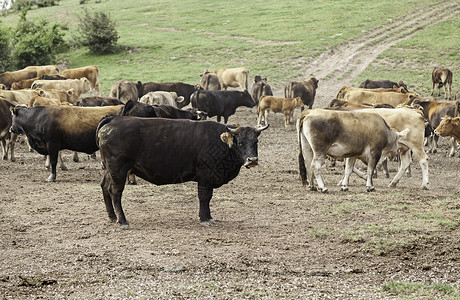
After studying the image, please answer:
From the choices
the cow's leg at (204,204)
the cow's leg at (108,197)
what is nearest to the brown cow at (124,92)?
the cow's leg at (108,197)

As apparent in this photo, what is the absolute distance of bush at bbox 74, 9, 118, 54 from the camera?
45.8 meters

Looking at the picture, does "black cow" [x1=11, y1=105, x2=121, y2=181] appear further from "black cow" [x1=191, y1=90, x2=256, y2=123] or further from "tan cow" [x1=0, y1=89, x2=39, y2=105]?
"black cow" [x1=191, y1=90, x2=256, y2=123]

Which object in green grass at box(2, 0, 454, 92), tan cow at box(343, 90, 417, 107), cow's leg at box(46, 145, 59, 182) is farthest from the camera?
green grass at box(2, 0, 454, 92)

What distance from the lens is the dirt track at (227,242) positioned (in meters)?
7.35

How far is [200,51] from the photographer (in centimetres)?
4447

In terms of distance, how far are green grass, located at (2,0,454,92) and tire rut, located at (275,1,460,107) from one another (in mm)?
836

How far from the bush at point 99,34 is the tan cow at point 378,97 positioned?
86.5ft

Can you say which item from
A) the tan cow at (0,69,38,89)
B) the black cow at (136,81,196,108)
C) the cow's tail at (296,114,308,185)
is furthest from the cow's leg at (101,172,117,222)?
the tan cow at (0,69,38,89)

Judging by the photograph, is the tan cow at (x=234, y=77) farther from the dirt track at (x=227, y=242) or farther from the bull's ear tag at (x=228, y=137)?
the bull's ear tag at (x=228, y=137)

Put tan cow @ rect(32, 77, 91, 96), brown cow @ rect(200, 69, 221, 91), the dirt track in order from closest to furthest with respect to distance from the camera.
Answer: the dirt track → tan cow @ rect(32, 77, 91, 96) → brown cow @ rect(200, 69, 221, 91)

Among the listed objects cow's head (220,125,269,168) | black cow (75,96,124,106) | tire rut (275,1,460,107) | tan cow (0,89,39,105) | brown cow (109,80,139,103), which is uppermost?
cow's head (220,125,269,168)

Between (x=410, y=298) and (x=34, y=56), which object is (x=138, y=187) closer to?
(x=410, y=298)

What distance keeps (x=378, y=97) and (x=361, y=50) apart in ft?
66.4

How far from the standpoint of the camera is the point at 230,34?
5072 cm
